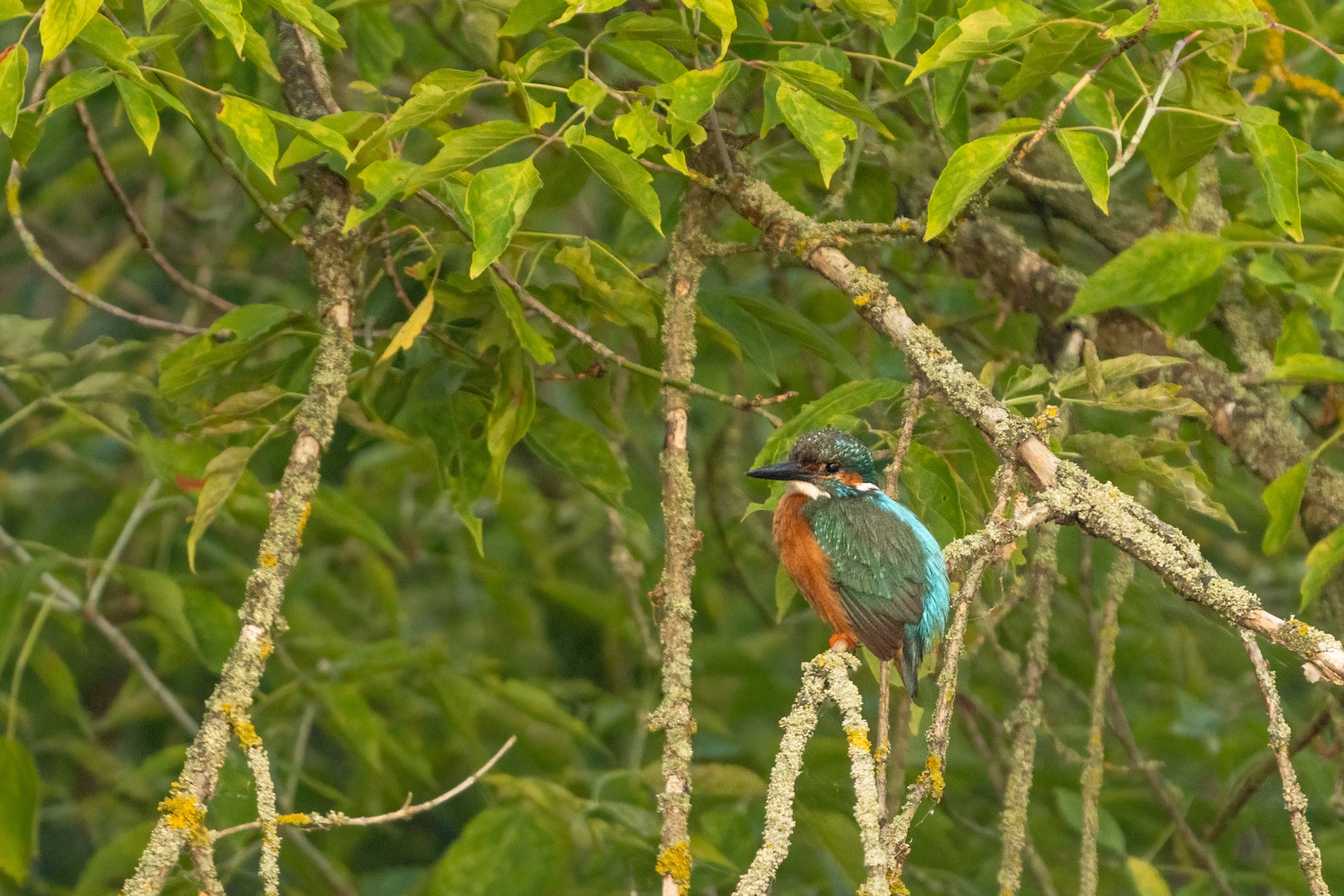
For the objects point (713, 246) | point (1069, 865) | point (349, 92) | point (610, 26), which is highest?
point (349, 92)

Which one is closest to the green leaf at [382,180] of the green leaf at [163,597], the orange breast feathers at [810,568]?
the orange breast feathers at [810,568]

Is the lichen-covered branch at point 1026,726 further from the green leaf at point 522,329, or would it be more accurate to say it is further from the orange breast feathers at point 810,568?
the green leaf at point 522,329

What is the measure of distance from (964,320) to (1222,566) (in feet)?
10.4

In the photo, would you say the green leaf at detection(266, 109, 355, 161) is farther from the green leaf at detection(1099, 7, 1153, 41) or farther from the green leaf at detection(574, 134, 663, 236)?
the green leaf at detection(1099, 7, 1153, 41)

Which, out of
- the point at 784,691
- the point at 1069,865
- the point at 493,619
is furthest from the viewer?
the point at 493,619

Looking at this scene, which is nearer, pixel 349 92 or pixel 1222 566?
pixel 349 92

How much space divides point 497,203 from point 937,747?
106cm

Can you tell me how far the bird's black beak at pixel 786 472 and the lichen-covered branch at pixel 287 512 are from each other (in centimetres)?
91

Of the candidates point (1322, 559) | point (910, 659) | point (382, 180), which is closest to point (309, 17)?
point (382, 180)

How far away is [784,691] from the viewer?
19.1 feet

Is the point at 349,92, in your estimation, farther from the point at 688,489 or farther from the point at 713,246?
the point at 688,489

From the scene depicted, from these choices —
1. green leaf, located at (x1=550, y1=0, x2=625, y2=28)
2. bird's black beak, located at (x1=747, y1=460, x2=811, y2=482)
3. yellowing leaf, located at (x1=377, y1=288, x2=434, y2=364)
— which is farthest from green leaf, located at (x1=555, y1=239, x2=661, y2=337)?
green leaf, located at (x1=550, y1=0, x2=625, y2=28)

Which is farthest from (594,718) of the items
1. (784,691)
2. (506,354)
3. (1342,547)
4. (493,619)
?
(1342,547)

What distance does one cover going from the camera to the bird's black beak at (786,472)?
295cm
